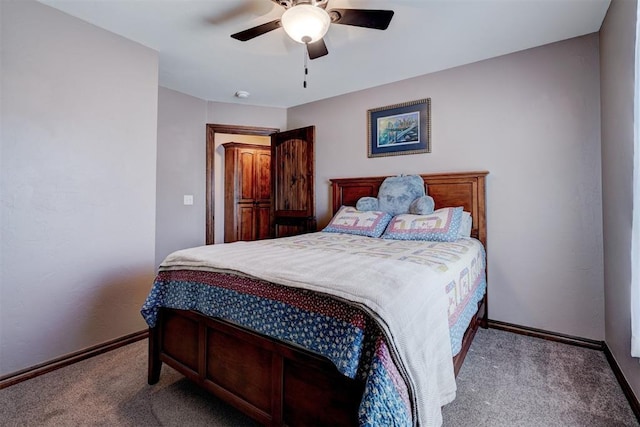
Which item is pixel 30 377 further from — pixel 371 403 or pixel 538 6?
pixel 538 6

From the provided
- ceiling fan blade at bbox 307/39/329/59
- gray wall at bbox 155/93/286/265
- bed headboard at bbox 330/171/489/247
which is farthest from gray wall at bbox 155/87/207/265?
bed headboard at bbox 330/171/489/247

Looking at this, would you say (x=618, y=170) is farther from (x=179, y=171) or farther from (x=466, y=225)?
(x=179, y=171)

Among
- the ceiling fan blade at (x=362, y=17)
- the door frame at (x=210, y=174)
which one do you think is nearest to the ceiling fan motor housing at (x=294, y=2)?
the ceiling fan blade at (x=362, y=17)

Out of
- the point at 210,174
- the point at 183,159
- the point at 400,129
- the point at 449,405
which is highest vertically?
the point at 400,129

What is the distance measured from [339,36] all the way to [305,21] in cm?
81

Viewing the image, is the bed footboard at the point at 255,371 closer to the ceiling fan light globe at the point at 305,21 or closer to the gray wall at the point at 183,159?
the ceiling fan light globe at the point at 305,21

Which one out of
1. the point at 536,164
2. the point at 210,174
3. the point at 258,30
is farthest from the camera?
the point at 210,174

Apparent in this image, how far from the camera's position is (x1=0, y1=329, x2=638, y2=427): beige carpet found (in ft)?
4.90

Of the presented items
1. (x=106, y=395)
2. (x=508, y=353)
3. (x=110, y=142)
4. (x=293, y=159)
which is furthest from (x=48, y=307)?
(x=508, y=353)

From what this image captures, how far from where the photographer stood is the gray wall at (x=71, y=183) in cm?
184

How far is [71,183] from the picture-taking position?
2.08 m

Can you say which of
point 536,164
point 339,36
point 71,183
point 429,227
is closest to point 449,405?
point 429,227

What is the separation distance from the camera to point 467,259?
1933 mm

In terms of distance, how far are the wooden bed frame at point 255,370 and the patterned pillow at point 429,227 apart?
752 mm
